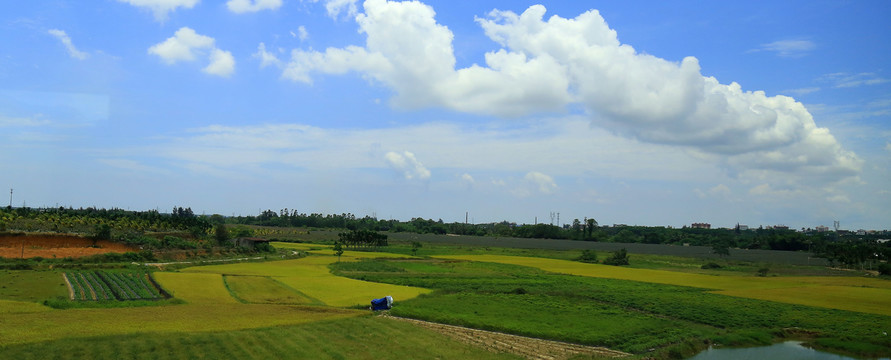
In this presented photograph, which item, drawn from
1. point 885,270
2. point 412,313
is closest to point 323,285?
point 412,313

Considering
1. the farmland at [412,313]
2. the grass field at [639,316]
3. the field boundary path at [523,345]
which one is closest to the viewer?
the farmland at [412,313]

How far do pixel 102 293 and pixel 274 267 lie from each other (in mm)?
28569

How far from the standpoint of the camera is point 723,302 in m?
46.6

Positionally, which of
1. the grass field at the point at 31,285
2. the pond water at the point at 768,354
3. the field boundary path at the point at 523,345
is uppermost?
the grass field at the point at 31,285

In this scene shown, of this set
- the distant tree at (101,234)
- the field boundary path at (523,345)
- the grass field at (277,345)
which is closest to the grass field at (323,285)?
the field boundary path at (523,345)

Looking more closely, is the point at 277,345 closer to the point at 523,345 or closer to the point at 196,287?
the point at 523,345

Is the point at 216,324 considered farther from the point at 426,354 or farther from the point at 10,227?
the point at 10,227

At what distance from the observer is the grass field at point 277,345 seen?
2084 cm

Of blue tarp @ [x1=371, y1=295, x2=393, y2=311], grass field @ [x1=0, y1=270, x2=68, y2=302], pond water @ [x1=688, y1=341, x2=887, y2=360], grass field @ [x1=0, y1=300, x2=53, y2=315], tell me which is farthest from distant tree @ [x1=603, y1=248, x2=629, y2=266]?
grass field @ [x1=0, y1=300, x2=53, y2=315]

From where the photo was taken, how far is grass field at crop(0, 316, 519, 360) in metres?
20.8

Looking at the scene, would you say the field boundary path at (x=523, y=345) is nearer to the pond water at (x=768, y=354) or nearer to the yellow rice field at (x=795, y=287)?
the pond water at (x=768, y=354)

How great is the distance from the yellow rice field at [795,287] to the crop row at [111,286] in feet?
161

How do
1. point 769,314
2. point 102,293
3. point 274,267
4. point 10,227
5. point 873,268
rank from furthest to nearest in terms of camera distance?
point 873,268
point 10,227
point 274,267
point 769,314
point 102,293

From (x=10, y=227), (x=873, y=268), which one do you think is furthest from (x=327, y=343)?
(x=873, y=268)
